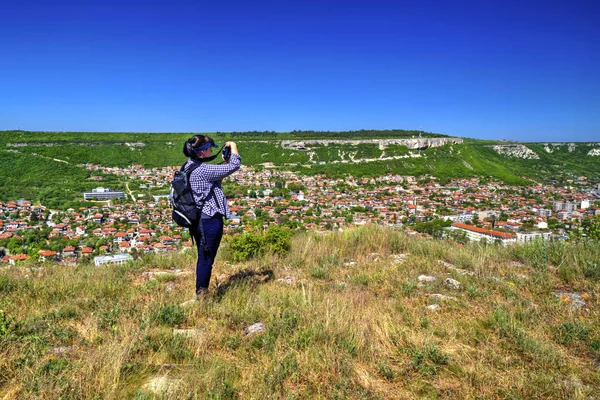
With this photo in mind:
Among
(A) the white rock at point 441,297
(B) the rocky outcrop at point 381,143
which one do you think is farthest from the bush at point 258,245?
(B) the rocky outcrop at point 381,143

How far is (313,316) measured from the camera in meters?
2.44

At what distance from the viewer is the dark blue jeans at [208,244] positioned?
2742mm

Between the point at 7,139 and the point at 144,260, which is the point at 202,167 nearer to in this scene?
the point at 144,260

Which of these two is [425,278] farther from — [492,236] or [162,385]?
[492,236]

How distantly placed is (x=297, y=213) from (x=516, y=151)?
77.5 m

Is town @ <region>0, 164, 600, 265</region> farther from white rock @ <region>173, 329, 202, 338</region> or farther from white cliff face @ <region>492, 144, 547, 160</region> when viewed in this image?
white cliff face @ <region>492, 144, 547, 160</region>

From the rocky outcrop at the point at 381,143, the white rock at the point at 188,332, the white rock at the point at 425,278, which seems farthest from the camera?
the rocky outcrop at the point at 381,143

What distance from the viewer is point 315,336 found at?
6.98ft

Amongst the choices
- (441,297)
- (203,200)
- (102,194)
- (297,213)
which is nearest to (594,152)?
(297,213)

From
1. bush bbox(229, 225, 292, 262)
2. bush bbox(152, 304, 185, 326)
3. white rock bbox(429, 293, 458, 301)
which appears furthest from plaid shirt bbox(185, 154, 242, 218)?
bush bbox(229, 225, 292, 262)

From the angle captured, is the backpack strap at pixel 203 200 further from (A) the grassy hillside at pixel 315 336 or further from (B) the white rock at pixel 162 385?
(B) the white rock at pixel 162 385

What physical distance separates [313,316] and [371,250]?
280cm

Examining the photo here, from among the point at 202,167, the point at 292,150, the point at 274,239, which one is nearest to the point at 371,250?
the point at 274,239

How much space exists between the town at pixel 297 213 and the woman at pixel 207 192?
2.97 m
